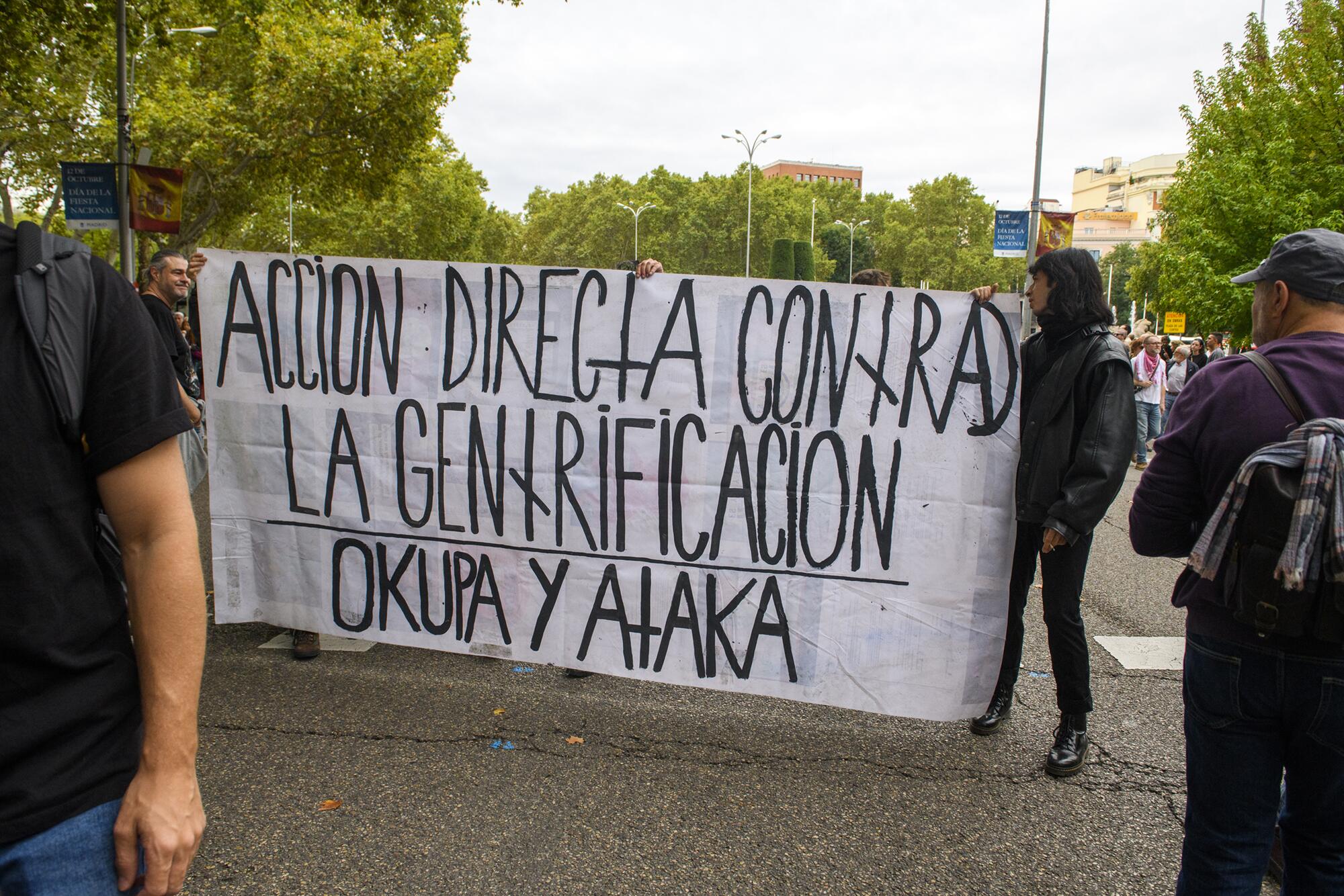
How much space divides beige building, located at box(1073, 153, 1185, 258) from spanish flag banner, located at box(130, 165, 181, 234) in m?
126

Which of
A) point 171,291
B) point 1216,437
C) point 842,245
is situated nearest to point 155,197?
point 171,291

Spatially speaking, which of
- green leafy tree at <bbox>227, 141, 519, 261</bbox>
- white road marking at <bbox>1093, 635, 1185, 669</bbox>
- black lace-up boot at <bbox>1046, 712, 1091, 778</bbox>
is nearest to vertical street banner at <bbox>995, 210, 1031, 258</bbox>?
white road marking at <bbox>1093, 635, 1185, 669</bbox>

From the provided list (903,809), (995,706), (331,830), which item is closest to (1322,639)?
(903,809)

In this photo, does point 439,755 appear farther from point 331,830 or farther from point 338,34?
point 338,34

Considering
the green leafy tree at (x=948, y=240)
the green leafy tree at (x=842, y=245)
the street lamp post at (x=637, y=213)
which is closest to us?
the street lamp post at (x=637, y=213)

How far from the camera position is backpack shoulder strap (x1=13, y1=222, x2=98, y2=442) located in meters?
1.23

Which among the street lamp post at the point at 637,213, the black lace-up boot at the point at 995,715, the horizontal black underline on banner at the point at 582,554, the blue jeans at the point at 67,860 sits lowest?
the black lace-up boot at the point at 995,715

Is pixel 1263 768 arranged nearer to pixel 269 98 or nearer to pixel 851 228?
pixel 269 98

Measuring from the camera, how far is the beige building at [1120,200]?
134 meters

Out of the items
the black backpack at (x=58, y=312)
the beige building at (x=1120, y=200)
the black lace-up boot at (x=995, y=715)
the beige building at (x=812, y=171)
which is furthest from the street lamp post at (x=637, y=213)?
the beige building at (x=812, y=171)

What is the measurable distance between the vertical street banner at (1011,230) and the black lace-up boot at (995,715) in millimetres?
18560

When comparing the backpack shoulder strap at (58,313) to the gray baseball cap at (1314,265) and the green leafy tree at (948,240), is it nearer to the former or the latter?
the gray baseball cap at (1314,265)

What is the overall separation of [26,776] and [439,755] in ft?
7.83

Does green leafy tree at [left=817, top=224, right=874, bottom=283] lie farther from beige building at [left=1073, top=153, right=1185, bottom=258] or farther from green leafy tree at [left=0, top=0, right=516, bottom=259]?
green leafy tree at [left=0, top=0, right=516, bottom=259]
